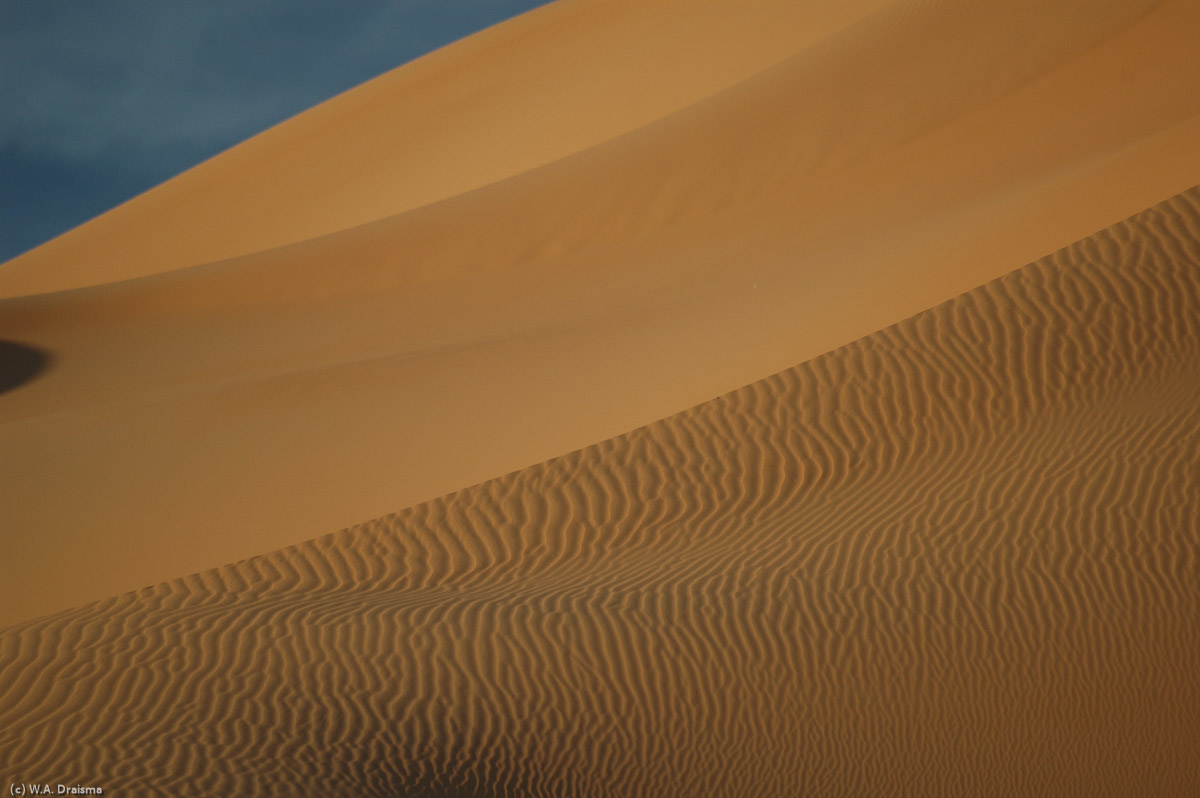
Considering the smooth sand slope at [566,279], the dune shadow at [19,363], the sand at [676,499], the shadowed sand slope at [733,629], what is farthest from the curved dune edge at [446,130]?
the shadowed sand slope at [733,629]

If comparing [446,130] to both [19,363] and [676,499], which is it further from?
[676,499]

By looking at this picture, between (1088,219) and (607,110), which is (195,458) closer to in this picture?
(1088,219)

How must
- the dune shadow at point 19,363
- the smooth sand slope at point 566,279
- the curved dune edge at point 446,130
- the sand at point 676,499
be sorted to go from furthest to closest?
the curved dune edge at point 446,130
the dune shadow at point 19,363
the smooth sand slope at point 566,279
the sand at point 676,499

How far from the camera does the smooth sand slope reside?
846 cm

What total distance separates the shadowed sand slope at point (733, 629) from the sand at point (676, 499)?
0.07ft

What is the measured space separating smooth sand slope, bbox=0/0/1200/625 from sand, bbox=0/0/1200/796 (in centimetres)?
6

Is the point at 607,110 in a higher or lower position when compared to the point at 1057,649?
higher

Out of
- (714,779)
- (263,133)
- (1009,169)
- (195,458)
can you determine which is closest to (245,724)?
(714,779)

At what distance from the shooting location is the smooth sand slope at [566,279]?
333 inches

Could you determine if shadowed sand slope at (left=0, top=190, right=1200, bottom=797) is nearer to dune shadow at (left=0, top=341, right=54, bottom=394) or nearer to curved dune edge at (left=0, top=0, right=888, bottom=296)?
dune shadow at (left=0, top=341, right=54, bottom=394)

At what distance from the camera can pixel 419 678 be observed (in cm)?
527

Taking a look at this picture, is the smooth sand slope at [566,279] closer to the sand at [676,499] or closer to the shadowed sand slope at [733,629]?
the sand at [676,499]

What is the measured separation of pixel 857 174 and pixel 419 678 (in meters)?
10.6

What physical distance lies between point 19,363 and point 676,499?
8942 millimetres
